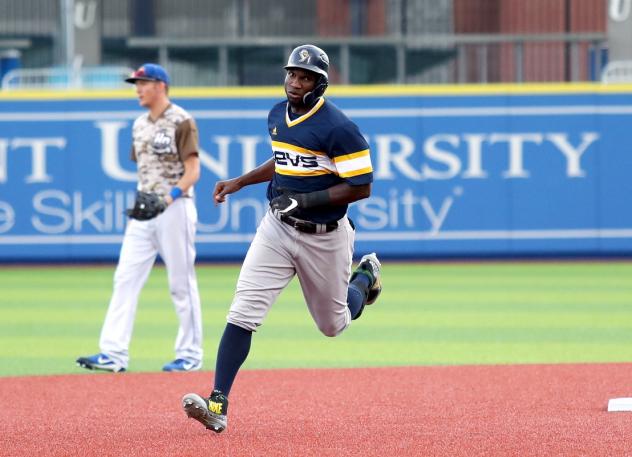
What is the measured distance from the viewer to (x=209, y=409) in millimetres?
6305

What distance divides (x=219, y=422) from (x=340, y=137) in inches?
59.3

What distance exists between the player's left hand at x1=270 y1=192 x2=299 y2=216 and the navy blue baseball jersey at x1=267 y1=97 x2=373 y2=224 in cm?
10

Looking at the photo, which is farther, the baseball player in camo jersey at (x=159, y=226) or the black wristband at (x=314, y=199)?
the baseball player in camo jersey at (x=159, y=226)

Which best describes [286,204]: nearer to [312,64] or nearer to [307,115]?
[307,115]

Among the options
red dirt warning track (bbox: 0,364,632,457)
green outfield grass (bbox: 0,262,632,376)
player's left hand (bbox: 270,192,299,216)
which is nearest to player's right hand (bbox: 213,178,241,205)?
player's left hand (bbox: 270,192,299,216)

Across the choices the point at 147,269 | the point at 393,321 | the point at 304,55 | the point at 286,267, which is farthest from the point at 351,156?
the point at 393,321

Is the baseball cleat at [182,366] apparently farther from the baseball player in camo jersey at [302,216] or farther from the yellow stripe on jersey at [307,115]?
the yellow stripe on jersey at [307,115]

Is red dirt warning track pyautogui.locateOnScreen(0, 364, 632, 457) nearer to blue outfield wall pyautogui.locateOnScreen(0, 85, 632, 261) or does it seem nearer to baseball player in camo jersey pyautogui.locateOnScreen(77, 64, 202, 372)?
baseball player in camo jersey pyautogui.locateOnScreen(77, 64, 202, 372)

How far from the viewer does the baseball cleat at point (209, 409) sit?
20.4 ft

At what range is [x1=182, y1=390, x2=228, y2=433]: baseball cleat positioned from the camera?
6203mm

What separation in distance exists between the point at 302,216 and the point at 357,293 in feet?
2.98

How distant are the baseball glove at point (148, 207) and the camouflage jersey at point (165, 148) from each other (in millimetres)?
200

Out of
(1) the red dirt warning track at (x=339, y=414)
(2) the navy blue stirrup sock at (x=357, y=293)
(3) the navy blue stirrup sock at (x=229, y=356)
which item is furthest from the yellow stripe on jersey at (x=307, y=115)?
(1) the red dirt warning track at (x=339, y=414)

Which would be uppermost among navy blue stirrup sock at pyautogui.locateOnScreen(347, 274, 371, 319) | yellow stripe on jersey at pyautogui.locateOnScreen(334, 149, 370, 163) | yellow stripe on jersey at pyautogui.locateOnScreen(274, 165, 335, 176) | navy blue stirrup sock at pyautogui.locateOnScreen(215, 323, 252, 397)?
yellow stripe on jersey at pyautogui.locateOnScreen(334, 149, 370, 163)
